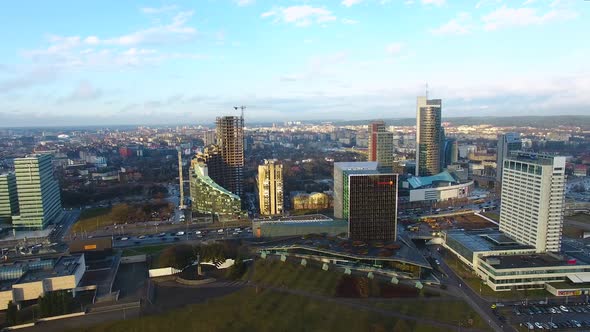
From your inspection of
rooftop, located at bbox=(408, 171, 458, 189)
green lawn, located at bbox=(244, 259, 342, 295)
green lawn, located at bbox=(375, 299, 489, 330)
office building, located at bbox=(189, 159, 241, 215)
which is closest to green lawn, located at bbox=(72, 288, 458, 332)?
green lawn, located at bbox=(375, 299, 489, 330)

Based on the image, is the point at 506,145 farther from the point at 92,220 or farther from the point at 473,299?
the point at 92,220

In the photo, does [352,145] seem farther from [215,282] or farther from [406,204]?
[215,282]

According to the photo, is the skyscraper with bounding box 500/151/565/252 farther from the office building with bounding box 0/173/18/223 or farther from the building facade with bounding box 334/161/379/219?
the office building with bounding box 0/173/18/223

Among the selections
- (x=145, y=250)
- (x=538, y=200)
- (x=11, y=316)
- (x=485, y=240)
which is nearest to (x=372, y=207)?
(x=485, y=240)

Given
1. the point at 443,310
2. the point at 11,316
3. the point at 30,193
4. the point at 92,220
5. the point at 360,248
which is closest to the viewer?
the point at 11,316

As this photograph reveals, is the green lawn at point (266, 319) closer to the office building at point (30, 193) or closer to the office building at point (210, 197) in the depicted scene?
the office building at point (210, 197)
